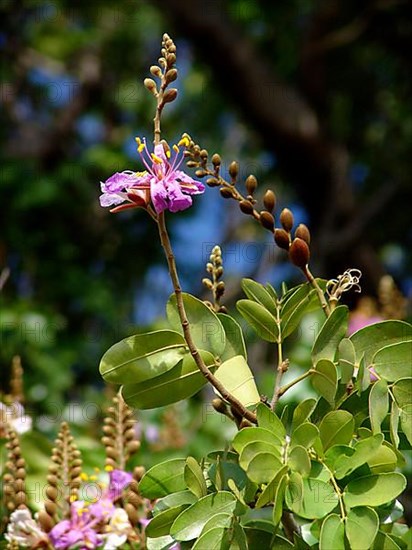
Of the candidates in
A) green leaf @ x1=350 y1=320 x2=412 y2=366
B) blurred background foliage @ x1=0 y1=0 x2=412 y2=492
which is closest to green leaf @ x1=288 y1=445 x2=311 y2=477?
green leaf @ x1=350 y1=320 x2=412 y2=366

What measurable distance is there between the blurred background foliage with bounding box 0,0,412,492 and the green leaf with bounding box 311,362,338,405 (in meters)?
1.56

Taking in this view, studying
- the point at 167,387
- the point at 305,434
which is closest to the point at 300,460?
the point at 305,434

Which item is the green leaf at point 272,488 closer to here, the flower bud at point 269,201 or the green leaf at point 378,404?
the green leaf at point 378,404

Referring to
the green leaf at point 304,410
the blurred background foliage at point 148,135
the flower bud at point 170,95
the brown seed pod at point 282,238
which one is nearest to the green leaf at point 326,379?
the green leaf at point 304,410

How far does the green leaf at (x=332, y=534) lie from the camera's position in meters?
0.54

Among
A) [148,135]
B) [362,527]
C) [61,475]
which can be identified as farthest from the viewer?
[148,135]

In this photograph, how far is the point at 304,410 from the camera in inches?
24.0

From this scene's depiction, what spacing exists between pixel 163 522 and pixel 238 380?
13 cm

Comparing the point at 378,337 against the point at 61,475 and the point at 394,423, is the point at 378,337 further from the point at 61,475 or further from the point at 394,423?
the point at 61,475

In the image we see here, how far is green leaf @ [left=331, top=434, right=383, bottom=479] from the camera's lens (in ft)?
1.83

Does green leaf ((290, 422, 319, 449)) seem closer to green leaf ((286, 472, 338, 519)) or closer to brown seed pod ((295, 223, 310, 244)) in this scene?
green leaf ((286, 472, 338, 519))

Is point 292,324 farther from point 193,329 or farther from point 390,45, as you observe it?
point 390,45

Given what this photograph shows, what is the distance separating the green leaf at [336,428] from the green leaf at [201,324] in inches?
4.2

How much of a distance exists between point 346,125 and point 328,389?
4366mm
